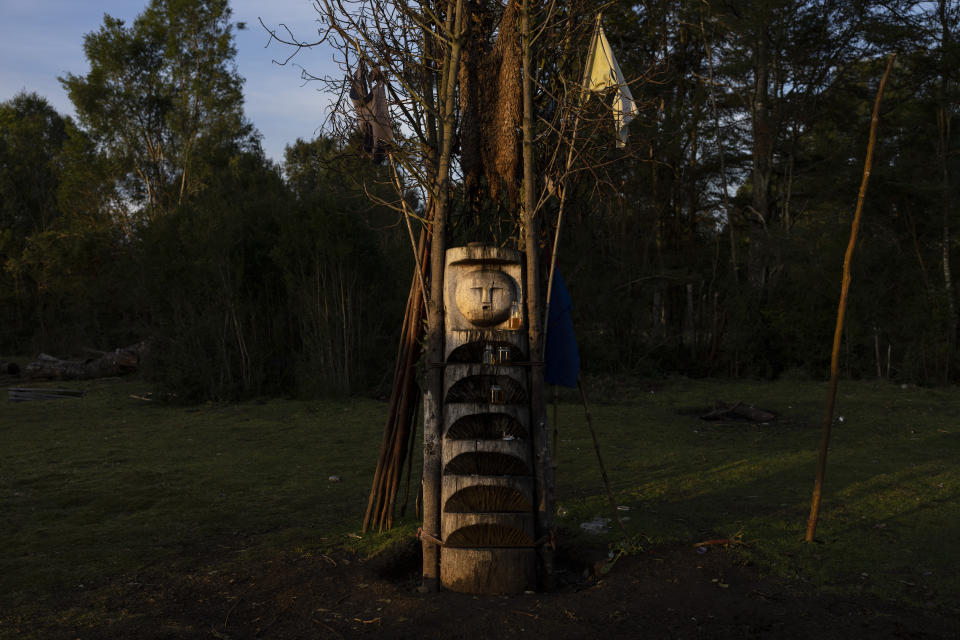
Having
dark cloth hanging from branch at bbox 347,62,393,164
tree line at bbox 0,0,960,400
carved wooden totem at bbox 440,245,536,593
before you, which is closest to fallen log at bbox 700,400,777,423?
tree line at bbox 0,0,960,400

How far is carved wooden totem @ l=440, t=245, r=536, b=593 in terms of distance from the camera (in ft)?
14.5

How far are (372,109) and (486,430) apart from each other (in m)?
2.35

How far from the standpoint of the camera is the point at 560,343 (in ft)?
16.8

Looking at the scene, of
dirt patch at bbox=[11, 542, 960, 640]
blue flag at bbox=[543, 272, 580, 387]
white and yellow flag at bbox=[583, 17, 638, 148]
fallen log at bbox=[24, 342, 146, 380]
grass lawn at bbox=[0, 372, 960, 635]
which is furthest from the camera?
fallen log at bbox=[24, 342, 146, 380]

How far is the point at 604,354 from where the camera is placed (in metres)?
16.0

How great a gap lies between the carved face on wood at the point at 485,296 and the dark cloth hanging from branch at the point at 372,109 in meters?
1.25

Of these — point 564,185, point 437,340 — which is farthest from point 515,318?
point 564,185

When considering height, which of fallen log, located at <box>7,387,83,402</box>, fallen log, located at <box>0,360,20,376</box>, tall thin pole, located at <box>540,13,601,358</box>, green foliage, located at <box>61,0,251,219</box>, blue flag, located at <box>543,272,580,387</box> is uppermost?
green foliage, located at <box>61,0,251,219</box>

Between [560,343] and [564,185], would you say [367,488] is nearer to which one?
[560,343]

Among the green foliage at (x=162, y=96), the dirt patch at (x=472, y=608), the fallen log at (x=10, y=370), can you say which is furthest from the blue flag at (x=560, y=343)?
the green foliage at (x=162, y=96)

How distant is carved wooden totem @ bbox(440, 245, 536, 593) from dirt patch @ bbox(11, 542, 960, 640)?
0.24 metres

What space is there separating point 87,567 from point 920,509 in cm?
605

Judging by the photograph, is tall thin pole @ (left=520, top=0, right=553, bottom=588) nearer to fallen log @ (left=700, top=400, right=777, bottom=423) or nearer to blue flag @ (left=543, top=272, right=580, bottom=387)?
blue flag @ (left=543, top=272, right=580, bottom=387)

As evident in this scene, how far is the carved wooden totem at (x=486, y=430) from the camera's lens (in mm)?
4410
